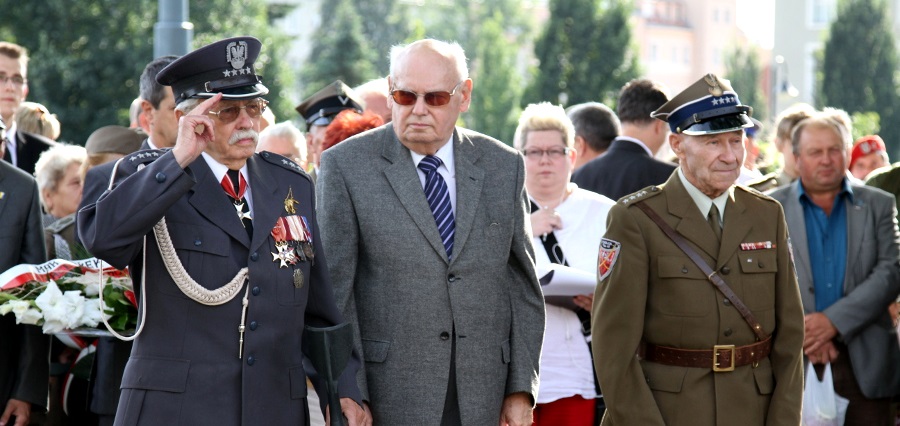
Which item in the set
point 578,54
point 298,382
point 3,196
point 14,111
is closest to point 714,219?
point 298,382

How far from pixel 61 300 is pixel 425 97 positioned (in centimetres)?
198

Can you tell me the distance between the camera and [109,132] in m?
7.27

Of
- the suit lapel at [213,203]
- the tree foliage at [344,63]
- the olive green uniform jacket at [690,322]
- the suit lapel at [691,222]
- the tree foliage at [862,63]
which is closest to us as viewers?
the suit lapel at [213,203]

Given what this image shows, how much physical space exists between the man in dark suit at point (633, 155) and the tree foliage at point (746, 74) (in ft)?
195

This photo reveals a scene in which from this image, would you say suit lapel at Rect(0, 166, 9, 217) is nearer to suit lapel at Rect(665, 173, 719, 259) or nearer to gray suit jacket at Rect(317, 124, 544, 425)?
gray suit jacket at Rect(317, 124, 544, 425)

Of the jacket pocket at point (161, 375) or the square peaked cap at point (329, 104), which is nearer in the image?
the jacket pocket at point (161, 375)

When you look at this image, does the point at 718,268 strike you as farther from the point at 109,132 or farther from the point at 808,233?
the point at 109,132

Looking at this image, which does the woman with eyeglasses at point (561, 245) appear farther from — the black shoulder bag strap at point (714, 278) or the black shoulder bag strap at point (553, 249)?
the black shoulder bag strap at point (714, 278)

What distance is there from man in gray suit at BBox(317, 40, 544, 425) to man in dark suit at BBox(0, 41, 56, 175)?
4219 mm

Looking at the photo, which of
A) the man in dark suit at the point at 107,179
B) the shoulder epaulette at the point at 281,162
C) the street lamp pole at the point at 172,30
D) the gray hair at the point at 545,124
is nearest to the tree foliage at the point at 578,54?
the street lamp pole at the point at 172,30

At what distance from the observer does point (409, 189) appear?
4941 mm

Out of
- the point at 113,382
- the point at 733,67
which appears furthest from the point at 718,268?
the point at 733,67

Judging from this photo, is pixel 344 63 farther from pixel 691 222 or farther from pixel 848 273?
pixel 691 222

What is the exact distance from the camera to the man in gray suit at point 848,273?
754 cm
